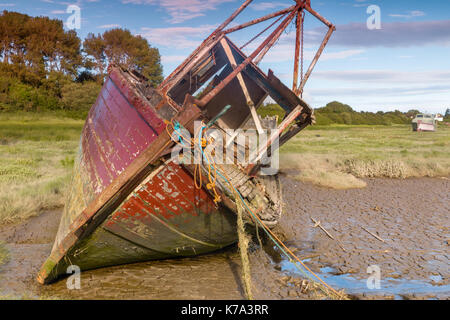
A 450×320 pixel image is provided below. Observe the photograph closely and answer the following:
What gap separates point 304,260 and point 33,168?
9.72 meters

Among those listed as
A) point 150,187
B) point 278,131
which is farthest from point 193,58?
point 150,187

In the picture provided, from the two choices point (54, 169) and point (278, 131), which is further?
point (54, 169)

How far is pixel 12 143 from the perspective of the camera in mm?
18328

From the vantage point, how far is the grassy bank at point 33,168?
809cm

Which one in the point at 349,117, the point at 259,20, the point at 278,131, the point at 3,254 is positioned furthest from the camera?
the point at 349,117

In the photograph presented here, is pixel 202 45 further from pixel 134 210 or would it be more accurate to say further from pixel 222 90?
pixel 134 210

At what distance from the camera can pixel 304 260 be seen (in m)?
5.95

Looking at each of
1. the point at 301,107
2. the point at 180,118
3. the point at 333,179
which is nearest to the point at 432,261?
the point at 301,107

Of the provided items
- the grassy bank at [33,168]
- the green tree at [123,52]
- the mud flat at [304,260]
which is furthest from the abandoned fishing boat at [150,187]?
the green tree at [123,52]

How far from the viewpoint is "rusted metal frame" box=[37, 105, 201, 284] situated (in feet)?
14.0

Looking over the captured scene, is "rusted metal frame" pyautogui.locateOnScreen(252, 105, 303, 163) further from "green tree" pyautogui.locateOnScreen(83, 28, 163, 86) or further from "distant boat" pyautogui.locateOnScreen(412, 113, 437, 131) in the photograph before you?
"distant boat" pyautogui.locateOnScreen(412, 113, 437, 131)

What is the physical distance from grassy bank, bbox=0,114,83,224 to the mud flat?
0.53m

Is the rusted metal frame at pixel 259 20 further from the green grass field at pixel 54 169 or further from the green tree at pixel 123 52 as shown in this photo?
the green tree at pixel 123 52

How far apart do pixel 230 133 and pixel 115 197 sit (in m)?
4.75
